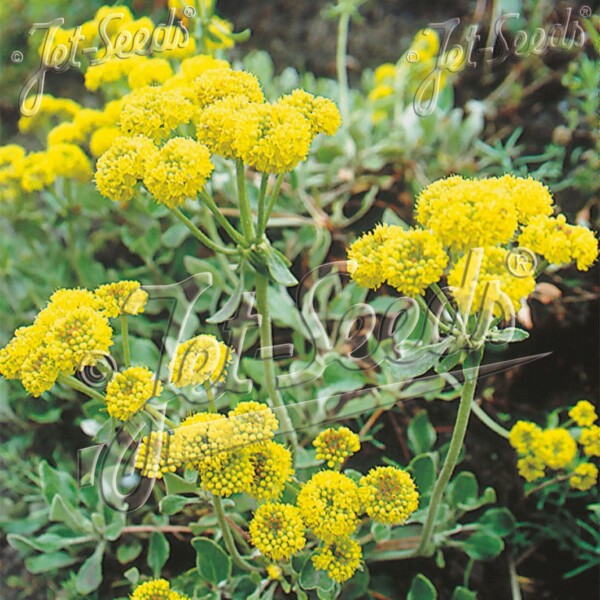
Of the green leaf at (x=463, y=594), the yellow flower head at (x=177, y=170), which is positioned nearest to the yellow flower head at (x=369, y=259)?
the yellow flower head at (x=177, y=170)

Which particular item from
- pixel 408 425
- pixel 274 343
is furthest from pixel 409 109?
pixel 408 425

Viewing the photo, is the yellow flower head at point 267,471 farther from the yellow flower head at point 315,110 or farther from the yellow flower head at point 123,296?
the yellow flower head at point 315,110

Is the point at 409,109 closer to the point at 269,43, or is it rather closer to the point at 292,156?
the point at 269,43

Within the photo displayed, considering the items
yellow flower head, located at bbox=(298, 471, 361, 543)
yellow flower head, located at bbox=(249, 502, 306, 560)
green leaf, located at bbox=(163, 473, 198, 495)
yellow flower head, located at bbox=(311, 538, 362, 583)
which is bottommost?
green leaf, located at bbox=(163, 473, 198, 495)

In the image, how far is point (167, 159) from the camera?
4.51 ft

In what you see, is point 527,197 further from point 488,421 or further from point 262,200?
point 488,421

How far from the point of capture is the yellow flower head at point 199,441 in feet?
4.09

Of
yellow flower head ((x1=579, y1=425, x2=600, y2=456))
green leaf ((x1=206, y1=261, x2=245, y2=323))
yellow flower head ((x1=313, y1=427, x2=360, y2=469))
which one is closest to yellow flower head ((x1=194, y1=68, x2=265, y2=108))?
green leaf ((x1=206, y1=261, x2=245, y2=323))

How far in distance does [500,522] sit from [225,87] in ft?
3.74

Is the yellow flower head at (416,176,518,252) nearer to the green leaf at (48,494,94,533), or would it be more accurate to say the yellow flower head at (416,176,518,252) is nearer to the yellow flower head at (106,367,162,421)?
the yellow flower head at (106,367,162,421)

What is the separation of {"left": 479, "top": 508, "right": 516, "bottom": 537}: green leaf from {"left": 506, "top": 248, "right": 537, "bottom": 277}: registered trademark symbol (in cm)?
71

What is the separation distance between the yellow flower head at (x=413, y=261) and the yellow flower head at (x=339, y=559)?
0.47m

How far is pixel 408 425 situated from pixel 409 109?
3.74 ft

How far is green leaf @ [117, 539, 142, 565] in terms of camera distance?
1774 mm
